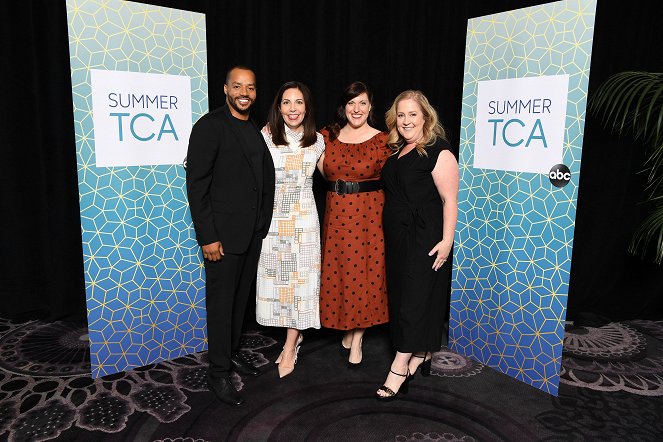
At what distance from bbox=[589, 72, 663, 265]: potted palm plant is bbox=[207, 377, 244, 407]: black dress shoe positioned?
2.65 metres

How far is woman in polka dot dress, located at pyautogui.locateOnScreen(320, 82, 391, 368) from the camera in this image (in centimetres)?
284

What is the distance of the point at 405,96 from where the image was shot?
2.61 metres

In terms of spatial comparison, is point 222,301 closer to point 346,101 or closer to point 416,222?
point 416,222

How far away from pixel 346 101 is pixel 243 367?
164 centimetres

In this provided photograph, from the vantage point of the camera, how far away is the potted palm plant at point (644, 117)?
10.4 ft

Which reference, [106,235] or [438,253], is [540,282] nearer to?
[438,253]

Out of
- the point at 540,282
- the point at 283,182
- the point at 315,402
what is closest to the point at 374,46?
the point at 283,182

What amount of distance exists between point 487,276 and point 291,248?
1182mm

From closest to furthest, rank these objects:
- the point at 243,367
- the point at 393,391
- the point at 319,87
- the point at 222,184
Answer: the point at 222,184, the point at 393,391, the point at 243,367, the point at 319,87

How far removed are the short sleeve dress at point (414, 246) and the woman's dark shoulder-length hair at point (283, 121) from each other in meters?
0.46

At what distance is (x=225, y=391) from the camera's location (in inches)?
105

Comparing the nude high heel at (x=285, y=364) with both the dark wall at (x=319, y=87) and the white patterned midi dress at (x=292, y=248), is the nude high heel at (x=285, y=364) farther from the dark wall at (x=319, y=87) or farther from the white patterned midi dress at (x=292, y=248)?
the dark wall at (x=319, y=87)

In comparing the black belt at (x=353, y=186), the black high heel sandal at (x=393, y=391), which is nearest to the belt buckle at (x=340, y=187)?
the black belt at (x=353, y=186)

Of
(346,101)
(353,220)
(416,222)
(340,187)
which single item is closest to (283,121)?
(346,101)
